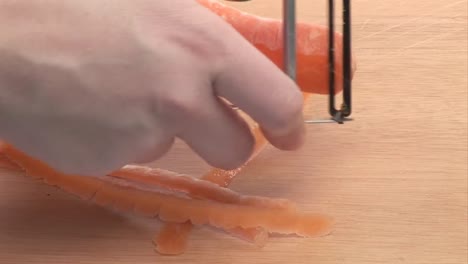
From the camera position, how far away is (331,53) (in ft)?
2.27

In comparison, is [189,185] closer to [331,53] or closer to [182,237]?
[182,237]

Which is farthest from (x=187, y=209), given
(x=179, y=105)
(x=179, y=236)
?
(x=179, y=105)

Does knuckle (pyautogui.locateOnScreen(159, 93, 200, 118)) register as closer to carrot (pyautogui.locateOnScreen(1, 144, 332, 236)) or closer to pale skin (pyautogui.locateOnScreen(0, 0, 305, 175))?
pale skin (pyautogui.locateOnScreen(0, 0, 305, 175))

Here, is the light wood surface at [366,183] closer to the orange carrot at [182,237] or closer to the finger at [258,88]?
the orange carrot at [182,237]

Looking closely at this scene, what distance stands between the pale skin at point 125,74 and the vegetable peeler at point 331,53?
28mm

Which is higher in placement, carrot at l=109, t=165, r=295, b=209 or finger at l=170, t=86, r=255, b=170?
finger at l=170, t=86, r=255, b=170

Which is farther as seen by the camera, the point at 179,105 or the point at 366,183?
the point at 366,183

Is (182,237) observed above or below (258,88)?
below

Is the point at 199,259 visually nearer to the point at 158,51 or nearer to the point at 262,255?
the point at 262,255

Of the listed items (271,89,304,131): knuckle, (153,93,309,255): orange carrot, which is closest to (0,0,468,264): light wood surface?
(153,93,309,255): orange carrot

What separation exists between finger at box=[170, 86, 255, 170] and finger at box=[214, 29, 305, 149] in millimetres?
15

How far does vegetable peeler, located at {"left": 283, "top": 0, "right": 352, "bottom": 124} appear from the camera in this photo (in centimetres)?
63

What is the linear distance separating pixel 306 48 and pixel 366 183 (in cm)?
13

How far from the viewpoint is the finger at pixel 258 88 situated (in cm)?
61
